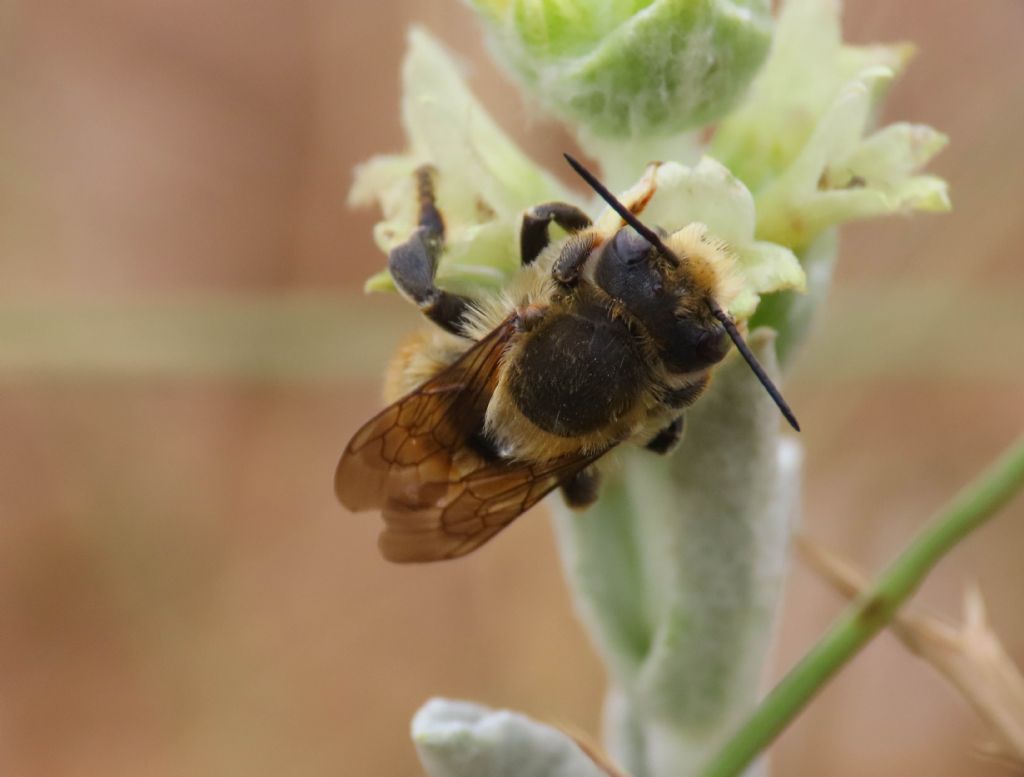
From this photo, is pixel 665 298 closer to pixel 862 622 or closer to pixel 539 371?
pixel 539 371

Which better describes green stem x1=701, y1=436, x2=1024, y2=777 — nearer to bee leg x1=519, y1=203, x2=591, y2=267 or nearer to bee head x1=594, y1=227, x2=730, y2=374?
bee head x1=594, y1=227, x2=730, y2=374

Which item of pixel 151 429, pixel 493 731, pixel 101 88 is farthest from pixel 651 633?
pixel 101 88

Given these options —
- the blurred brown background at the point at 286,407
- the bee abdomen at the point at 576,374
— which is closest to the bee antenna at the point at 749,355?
the bee abdomen at the point at 576,374

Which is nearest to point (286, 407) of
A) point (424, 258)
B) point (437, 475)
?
point (437, 475)

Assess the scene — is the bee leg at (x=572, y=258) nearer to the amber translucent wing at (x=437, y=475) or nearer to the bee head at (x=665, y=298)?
the bee head at (x=665, y=298)

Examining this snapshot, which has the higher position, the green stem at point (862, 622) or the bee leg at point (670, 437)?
the bee leg at point (670, 437)

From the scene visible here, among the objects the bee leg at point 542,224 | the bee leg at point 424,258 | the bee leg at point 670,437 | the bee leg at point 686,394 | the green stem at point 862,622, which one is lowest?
the green stem at point 862,622
